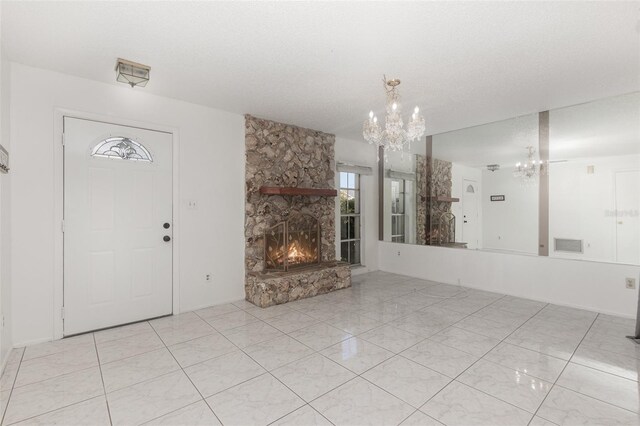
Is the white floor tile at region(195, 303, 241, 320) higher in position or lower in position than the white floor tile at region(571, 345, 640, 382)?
lower

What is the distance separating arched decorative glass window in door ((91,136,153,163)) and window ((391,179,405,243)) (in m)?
4.24

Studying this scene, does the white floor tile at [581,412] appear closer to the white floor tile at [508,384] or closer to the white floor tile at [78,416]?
the white floor tile at [508,384]

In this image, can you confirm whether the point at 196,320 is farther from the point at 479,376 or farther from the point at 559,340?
the point at 559,340

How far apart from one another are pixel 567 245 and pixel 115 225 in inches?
219

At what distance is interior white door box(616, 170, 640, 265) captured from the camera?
3.39 metres

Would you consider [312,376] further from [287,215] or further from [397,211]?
[397,211]

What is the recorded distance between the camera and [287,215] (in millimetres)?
4574

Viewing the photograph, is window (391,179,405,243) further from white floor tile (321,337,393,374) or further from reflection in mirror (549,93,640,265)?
white floor tile (321,337,393,374)

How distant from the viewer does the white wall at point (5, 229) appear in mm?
2383

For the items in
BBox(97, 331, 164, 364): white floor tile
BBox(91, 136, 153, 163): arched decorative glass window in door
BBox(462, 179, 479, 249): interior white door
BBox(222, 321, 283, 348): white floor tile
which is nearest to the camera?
BBox(97, 331, 164, 364): white floor tile

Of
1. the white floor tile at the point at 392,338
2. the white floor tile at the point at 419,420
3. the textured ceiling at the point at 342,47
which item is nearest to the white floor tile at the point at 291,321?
the white floor tile at the point at 392,338

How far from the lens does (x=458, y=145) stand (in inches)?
195

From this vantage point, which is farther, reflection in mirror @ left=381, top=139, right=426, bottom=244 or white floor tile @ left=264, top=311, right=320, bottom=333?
reflection in mirror @ left=381, top=139, right=426, bottom=244

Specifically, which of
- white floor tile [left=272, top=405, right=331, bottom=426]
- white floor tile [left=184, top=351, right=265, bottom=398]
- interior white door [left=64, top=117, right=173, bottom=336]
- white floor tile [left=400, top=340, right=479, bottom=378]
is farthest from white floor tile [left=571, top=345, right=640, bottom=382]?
interior white door [left=64, top=117, right=173, bottom=336]
